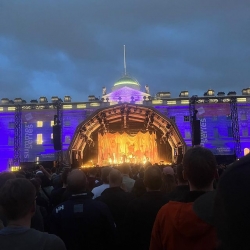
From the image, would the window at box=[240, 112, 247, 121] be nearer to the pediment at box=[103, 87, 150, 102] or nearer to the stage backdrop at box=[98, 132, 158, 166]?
the pediment at box=[103, 87, 150, 102]

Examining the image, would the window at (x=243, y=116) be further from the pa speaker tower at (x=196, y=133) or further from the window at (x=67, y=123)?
the pa speaker tower at (x=196, y=133)

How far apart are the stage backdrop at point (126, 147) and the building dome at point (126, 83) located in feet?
69.2

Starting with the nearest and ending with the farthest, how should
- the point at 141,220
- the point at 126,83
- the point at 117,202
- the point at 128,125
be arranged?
the point at 141,220, the point at 117,202, the point at 128,125, the point at 126,83

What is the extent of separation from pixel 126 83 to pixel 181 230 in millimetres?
54976

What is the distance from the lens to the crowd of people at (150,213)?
1.08 m

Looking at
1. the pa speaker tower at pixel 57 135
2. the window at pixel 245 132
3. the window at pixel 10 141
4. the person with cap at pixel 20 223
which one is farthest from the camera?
the window at pixel 10 141

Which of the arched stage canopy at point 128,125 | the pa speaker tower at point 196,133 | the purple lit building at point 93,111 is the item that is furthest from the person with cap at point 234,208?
the purple lit building at point 93,111

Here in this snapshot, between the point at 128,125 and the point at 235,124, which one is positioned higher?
the point at 128,125

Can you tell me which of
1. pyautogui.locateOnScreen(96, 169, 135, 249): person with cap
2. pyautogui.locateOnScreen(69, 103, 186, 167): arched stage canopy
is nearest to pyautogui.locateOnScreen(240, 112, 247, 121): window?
pyautogui.locateOnScreen(69, 103, 186, 167): arched stage canopy

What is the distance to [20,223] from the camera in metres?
2.32

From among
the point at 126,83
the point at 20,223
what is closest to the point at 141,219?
the point at 20,223

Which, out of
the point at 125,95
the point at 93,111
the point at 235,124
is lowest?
the point at 235,124

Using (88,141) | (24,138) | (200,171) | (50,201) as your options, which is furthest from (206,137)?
(200,171)

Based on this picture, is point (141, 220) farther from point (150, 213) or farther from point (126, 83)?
point (126, 83)
